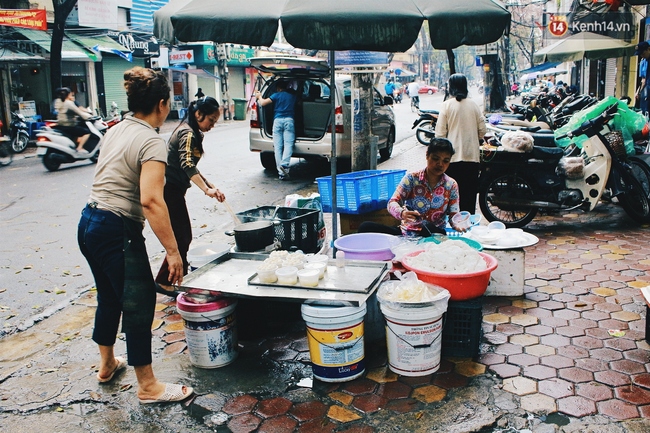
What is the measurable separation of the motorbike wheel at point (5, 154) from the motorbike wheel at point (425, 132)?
9.74m

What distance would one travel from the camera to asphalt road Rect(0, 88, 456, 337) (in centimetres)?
530

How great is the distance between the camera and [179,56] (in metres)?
26.2

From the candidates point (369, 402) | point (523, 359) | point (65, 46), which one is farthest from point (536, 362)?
point (65, 46)

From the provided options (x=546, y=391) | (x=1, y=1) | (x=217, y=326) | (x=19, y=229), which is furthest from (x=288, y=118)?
(x=1, y=1)

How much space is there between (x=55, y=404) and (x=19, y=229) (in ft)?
15.7

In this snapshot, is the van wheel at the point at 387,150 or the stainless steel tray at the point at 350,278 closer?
the stainless steel tray at the point at 350,278

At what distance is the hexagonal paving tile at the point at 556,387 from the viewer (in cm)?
330

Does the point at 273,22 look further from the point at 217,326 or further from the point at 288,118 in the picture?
the point at 288,118

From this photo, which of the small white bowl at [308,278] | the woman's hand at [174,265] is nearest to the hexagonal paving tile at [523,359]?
the small white bowl at [308,278]

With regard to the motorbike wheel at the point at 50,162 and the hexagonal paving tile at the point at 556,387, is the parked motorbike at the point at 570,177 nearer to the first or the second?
the hexagonal paving tile at the point at 556,387

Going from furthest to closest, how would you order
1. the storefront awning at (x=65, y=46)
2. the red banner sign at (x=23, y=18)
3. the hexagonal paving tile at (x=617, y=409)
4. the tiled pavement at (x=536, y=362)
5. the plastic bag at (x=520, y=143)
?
the storefront awning at (x=65, y=46), the red banner sign at (x=23, y=18), the plastic bag at (x=520, y=143), the tiled pavement at (x=536, y=362), the hexagonal paving tile at (x=617, y=409)

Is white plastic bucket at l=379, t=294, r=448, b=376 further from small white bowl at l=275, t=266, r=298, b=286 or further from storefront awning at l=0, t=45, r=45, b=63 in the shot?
storefront awning at l=0, t=45, r=45, b=63

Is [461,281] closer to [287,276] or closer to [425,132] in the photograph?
[287,276]

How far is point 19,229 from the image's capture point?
742 centimetres
